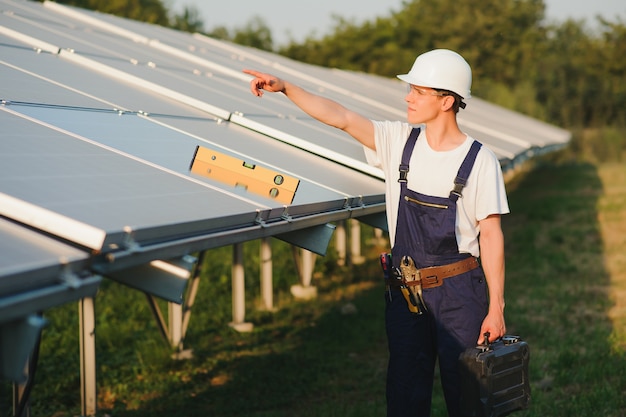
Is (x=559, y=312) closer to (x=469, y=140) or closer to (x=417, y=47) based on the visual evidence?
(x=469, y=140)

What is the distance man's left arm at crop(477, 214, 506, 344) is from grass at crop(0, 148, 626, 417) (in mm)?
2062

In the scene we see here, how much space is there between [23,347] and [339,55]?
1945 inches

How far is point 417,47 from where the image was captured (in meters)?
55.1

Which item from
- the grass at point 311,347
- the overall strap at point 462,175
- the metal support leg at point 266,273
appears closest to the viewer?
the overall strap at point 462,175

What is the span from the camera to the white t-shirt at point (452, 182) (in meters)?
4.00

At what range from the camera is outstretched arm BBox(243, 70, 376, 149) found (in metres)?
4.20

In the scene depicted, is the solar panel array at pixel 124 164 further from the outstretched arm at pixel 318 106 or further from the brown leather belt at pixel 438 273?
the brown leather belt at pixel 438 273

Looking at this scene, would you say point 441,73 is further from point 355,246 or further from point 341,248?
point 355,246

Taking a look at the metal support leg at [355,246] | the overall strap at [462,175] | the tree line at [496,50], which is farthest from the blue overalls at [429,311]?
the tree line at [496,50]

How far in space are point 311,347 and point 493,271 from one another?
14.2 feet

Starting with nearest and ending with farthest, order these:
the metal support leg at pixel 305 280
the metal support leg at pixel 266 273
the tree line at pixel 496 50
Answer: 1. the metal support leg at pixel 266 273
2. the metal support leg at pixel 305 280
3. the tree line at pixel 496 50

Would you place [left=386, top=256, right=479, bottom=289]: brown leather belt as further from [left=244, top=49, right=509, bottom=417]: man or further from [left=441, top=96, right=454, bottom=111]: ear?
[left=441, top=96, right=454, bottom=111]: ear

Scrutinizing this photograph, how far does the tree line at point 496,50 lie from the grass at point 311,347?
29.0 metres

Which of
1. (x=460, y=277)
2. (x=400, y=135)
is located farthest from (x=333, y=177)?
(x=460, y=277)
